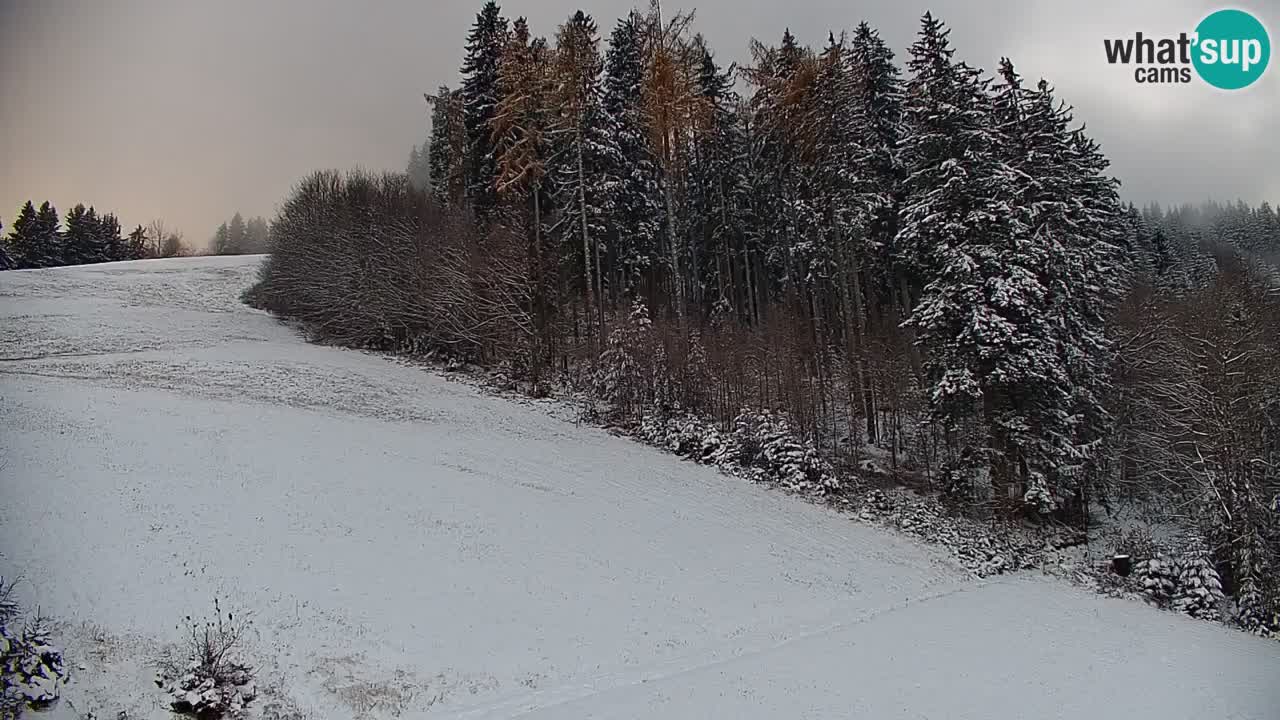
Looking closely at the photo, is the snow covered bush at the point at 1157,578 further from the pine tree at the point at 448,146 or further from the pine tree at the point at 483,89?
the pine tree at the point at 448,146

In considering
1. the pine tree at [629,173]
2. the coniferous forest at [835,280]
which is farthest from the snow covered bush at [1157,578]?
the pine tree at [629,173]

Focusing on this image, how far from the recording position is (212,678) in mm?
8281

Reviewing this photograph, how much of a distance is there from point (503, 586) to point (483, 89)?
25.6 m

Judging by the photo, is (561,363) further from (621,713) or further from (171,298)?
(171,298)

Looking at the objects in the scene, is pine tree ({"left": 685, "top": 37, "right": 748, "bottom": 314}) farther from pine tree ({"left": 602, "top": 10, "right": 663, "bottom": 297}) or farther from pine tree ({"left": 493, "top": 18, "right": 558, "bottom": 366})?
pine tree ({"left": 493, "top": 18, "right": 558, "bottom": 366})

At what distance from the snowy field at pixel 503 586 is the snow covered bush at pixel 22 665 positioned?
0.58 meters

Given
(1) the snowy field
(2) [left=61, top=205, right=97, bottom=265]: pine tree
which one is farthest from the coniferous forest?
(2) [left=61, top=205, right=97, bottom=265]: pine tree

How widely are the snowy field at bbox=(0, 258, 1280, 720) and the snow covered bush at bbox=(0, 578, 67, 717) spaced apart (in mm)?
577

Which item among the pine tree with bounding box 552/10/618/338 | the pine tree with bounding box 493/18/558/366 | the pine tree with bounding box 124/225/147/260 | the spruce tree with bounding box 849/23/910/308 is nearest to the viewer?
the spruce tree with bounding box 849/23/910/308

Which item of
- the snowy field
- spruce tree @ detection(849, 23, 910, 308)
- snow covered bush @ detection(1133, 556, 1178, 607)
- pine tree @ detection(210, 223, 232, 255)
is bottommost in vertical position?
snow covered bush @ detection(1133, 556, 1178, 607)

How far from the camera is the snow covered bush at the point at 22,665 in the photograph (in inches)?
247

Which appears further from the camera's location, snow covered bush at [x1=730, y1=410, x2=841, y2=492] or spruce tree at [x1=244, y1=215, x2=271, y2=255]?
spruce tree at [x1=244, y1=215, x2=271, y2=255]

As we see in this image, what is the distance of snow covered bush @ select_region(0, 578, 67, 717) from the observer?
6262 millimetres

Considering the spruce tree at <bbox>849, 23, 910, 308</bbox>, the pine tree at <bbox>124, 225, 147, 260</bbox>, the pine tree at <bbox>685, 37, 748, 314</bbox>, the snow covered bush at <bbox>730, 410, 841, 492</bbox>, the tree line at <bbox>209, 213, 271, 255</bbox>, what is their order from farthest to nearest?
the tree line at <bbox>209, 213, 271, 255</bbox> → the pine tree at <bbox>124, 225, 147, 260</bbox> → the pine tree at <bbox>685, 37, 748, 314</bbox> → the spruce tree at <bbox>849, 23, 910, 308</bbox> → the snow covered bush at <bbox>730, 410, 841, 492</bbox>
